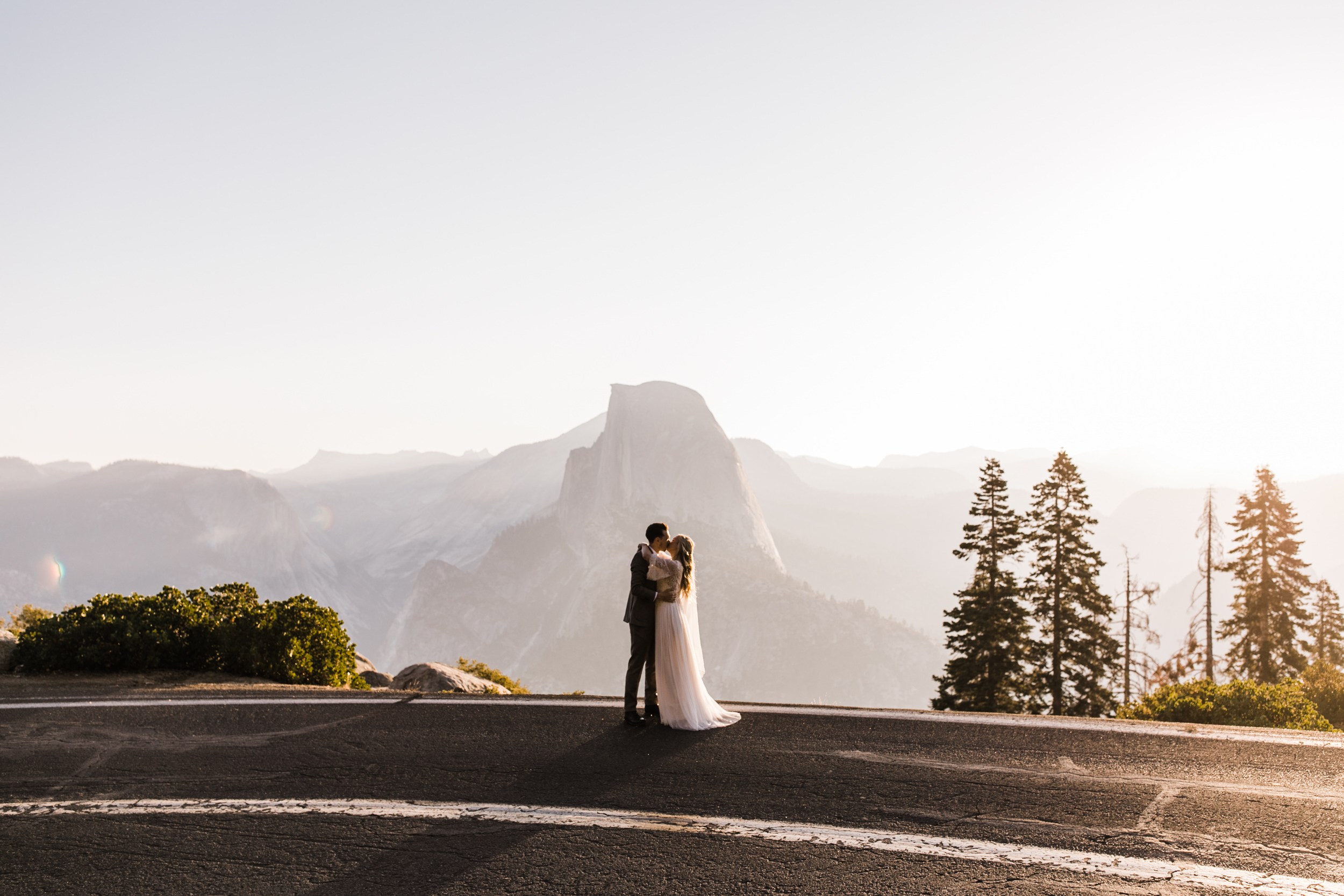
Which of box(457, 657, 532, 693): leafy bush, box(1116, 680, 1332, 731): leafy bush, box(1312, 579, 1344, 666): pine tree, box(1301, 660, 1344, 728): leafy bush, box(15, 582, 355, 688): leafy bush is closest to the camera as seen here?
box(1116, 680, 1332, 731): leafy bush

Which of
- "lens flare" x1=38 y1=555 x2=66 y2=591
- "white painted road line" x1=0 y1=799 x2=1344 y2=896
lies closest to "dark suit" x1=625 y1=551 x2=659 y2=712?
"white painted road line" x1=0 y1=799 x2=1344 y2=896

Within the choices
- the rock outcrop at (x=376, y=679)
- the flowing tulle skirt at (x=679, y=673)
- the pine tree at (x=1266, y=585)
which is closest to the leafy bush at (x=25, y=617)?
the rock outcrop at (x=376, y=679)

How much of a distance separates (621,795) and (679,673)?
235 centimetres

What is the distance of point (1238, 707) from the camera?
12.1 metres

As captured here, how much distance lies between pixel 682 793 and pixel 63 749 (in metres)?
6.93

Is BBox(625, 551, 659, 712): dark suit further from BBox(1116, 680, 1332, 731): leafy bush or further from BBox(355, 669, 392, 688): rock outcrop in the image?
BBox(355, 669, 392, 688): rock outcrop

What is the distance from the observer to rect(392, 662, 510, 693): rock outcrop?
13.8 metres

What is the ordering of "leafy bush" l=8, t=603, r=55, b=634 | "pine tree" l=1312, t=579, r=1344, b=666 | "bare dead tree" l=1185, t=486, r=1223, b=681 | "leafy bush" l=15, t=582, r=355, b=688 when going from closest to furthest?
1. "leafy bush" l=15, t=582, r=355, b=688
2. "leafy bush" l=8, t=603, r=55, b=634
3. "bare dead tree" l=1185, t=486, r=1223, b=681
4. "pine tree" l=1312, t=579, r=1344, b=666

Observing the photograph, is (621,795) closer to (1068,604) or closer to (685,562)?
(685,562)

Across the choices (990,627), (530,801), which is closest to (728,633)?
(990,627)

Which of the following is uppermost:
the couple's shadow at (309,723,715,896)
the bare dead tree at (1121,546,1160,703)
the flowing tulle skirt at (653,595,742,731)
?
the flowing tulle skirt at (653,595,742,731)

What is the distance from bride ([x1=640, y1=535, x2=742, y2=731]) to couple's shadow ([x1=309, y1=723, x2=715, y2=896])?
22 cm

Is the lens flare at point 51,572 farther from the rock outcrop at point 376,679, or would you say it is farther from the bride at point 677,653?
the bride at point 677,653

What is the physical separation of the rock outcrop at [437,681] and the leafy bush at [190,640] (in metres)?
1.12
